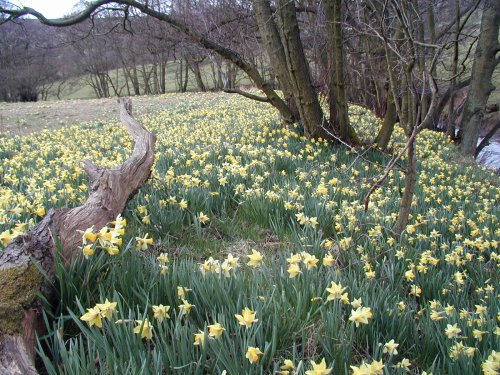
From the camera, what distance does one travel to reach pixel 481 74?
880 centimetres

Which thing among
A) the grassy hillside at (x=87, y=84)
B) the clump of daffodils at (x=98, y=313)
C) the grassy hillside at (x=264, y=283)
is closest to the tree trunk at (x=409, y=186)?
the grassy hillside at (x=264, y=283)

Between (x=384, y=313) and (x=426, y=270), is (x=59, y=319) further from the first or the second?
(x=426, y=270)

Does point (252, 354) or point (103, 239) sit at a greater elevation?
point (103, 239)

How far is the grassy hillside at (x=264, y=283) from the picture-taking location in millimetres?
1503

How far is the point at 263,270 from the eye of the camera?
217 centimetres

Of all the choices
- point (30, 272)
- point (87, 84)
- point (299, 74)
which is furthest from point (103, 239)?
point (87, 84)

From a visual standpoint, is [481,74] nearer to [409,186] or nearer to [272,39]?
[272,39]

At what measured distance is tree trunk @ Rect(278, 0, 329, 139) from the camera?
678 cm

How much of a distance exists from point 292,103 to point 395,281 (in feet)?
18.8

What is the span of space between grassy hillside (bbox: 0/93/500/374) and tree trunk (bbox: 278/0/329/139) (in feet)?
7.84

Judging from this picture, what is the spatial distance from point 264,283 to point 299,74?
17.9ft

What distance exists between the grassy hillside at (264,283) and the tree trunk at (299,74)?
239cm

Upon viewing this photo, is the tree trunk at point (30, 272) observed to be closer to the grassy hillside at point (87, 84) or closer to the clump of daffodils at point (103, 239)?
the clump of daffodils at point (103, 239)

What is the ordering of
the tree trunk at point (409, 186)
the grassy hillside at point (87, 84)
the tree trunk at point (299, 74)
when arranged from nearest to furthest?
the tree trunk at point (409, 186) < the tree trunk at point (299, 74) < the grassy hillside at point (87, 84)
